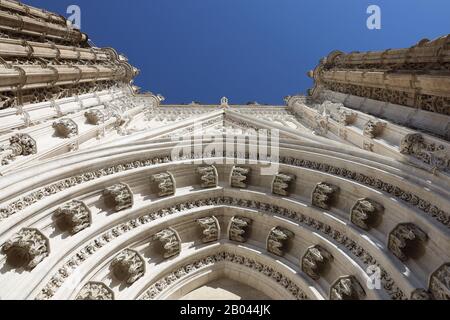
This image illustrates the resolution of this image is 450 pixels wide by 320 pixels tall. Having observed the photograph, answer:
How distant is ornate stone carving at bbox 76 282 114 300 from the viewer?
809 centimetres

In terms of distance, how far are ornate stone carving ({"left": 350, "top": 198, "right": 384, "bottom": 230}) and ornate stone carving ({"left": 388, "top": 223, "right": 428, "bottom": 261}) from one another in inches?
39.5

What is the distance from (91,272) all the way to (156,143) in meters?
4.64

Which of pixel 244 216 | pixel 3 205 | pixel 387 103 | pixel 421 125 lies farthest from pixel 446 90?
pixel 3 205

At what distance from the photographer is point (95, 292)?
8.21 meters

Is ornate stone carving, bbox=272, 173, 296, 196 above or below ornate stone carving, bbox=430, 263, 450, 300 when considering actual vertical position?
above

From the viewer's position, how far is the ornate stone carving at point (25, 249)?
24.7 feet

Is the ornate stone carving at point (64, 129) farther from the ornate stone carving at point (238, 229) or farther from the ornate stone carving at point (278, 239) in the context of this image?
the ornate stone carving at point (278, 239)

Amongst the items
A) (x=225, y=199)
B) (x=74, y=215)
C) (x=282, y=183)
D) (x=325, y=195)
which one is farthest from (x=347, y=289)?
(x=74, y=215)

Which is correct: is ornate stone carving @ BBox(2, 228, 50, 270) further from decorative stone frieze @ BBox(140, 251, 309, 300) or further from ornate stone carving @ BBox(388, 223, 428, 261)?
ornate stone carving @ BBox(388, 223, 428, 261)

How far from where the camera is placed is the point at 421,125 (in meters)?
10.7

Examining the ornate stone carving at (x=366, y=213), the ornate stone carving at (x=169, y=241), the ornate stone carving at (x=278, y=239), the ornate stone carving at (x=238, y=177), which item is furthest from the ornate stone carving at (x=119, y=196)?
the ornate stone carving at (x=366, y=213)

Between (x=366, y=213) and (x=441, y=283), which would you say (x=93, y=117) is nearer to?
(x=366, y=213)

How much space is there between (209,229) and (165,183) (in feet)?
5.73

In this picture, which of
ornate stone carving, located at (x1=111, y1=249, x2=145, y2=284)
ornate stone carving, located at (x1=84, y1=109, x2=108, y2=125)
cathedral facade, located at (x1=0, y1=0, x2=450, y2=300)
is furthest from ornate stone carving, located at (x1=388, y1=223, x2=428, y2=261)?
ornate stone carving, located at (x1=84, y1=109, x2=108, y2=125)
